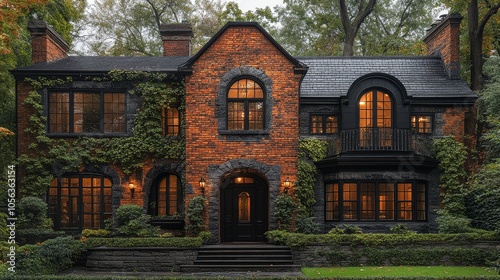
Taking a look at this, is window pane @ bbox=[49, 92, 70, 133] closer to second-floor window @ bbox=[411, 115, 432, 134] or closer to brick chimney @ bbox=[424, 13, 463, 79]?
second-floor window @ bbox=[411, 115, 432, 134]

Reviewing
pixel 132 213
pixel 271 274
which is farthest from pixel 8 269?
pixel 271 274

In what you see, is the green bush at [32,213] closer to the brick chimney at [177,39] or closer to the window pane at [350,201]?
the brick chimney at [177,39]

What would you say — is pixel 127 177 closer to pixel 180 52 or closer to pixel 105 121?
pixel 105 121

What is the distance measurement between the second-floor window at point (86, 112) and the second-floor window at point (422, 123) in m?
11.6

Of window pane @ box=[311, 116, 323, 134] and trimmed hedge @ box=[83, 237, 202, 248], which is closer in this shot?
trimmed hedge @ box=[83, 237, 202, 248]

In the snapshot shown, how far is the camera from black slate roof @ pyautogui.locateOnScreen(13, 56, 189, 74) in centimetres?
2208

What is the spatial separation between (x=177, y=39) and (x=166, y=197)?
314 inches

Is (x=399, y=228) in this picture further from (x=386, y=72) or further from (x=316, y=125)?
(x=386, y=72)

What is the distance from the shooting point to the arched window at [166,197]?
22375 mm

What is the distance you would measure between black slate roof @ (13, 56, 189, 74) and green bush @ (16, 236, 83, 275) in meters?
7.22

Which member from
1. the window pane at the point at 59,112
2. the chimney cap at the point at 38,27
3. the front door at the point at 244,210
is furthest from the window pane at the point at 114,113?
the front door at the point at 244,210

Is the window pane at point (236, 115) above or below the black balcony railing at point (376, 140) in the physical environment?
above

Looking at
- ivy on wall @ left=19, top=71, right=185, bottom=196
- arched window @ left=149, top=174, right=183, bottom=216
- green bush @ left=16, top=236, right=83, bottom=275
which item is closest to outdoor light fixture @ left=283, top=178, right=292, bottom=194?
ivy on wall @ left=19, top=71, right=185, bottom=196

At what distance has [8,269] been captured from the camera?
1491 centimetres
